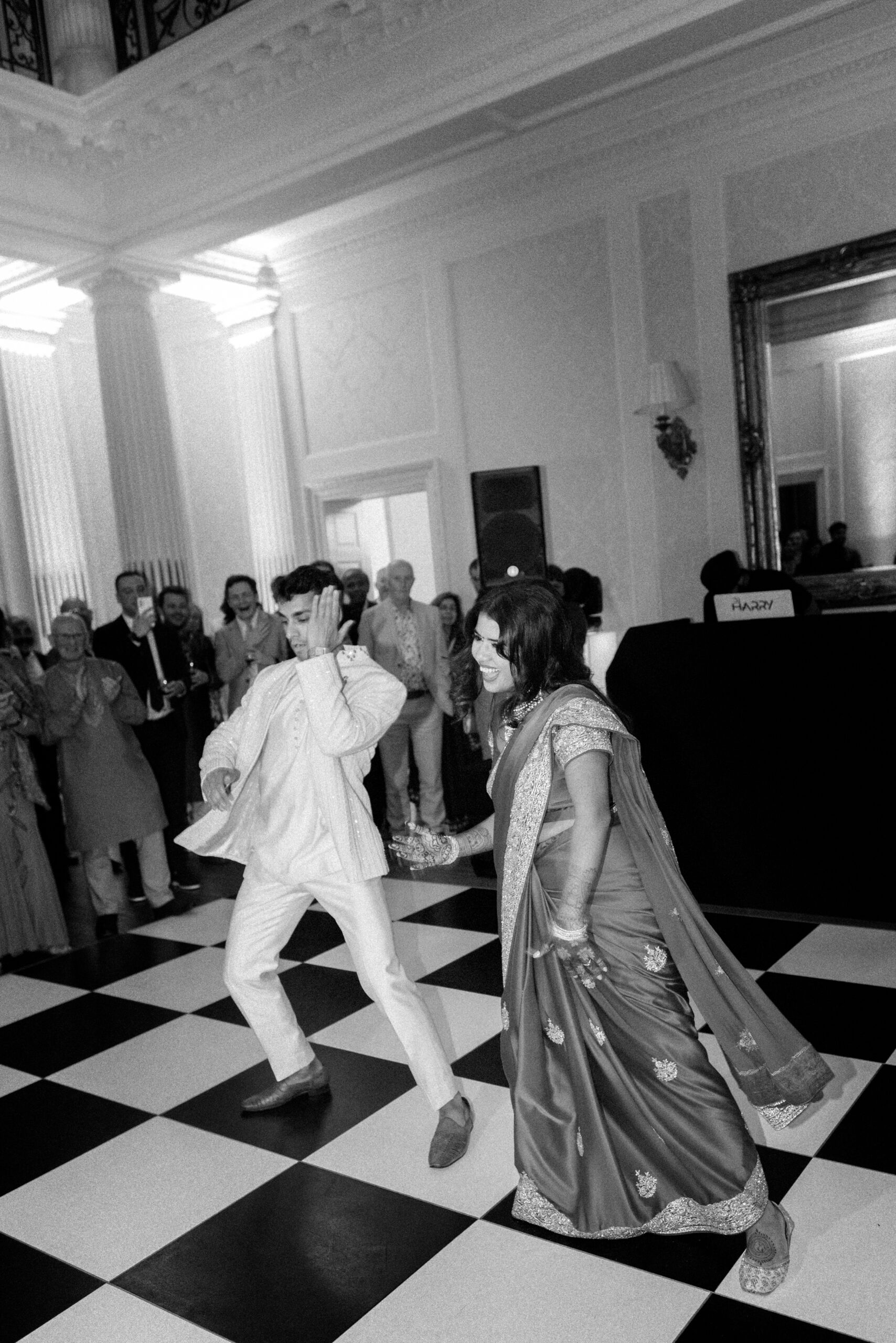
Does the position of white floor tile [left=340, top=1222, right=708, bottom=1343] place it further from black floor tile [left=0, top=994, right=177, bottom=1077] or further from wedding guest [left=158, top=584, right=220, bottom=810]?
wedding guest [left=158, top=584, right=220, bottom=810]

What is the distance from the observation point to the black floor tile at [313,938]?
4156 mm

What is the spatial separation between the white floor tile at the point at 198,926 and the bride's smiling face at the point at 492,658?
2.56 meters

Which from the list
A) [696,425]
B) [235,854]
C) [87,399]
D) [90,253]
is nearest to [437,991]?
[235,854]

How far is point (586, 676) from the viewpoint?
2223 millimetres

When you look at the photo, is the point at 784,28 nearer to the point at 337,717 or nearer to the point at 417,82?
the point at 417,82

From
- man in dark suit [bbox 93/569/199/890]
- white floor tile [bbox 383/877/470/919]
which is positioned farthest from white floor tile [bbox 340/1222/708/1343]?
man in dark suit [bbox 93/569/199/890]

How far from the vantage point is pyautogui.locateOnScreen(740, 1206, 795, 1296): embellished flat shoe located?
2.01m

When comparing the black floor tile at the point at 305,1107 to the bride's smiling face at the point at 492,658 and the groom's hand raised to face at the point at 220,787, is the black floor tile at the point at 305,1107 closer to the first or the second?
the groom's hand raised to face at the point at 220,787

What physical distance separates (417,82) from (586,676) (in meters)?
4.91

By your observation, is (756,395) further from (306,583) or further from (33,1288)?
(33,1288)

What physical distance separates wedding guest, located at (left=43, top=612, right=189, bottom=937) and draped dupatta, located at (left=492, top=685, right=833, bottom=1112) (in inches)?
111

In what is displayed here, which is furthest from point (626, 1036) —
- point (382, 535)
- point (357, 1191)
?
point (382, 535)

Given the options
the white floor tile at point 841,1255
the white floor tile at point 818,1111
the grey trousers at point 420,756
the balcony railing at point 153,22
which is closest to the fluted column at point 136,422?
the balcony railing at point 153,22

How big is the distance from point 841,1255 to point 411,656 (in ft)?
13.7
